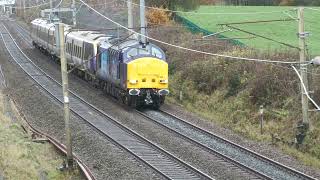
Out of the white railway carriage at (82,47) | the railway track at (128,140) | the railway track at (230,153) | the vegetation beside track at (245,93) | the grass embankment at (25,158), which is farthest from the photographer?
the white railway carriage at (82,47)

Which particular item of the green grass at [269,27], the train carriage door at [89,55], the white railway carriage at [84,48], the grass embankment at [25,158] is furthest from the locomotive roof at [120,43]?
the green grass at [269,27]

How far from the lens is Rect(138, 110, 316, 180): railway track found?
1777 centimetres

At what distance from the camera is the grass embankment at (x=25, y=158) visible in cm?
1645

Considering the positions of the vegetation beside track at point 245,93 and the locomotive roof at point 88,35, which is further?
the locomotive roof at point 88,35

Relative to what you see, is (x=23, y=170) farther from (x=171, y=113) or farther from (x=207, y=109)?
(x=207, y=109)

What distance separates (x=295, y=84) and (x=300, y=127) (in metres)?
4.21

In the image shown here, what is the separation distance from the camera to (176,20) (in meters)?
51.2

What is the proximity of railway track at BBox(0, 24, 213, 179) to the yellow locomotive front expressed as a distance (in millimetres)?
1864

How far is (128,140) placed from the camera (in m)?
21.9

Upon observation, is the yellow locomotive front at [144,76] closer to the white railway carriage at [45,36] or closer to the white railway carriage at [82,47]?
the white railway carriage at [82,47]

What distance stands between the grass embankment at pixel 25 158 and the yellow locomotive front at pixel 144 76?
20.3 ft

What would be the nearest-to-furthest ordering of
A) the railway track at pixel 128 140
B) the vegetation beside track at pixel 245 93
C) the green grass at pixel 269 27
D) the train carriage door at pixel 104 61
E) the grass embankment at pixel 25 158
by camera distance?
the grass embankment at pixel 25 158, the railway track at pixel 128 140, the vegetation beside track at pixel 245 93, the train carriage door at pixel 104 61, the green grass at pixel 269 27

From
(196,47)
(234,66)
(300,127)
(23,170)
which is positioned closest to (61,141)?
(23,170)

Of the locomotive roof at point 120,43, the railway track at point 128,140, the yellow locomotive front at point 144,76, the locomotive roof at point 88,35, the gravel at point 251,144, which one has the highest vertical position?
the locomotive roof at point 88,35
